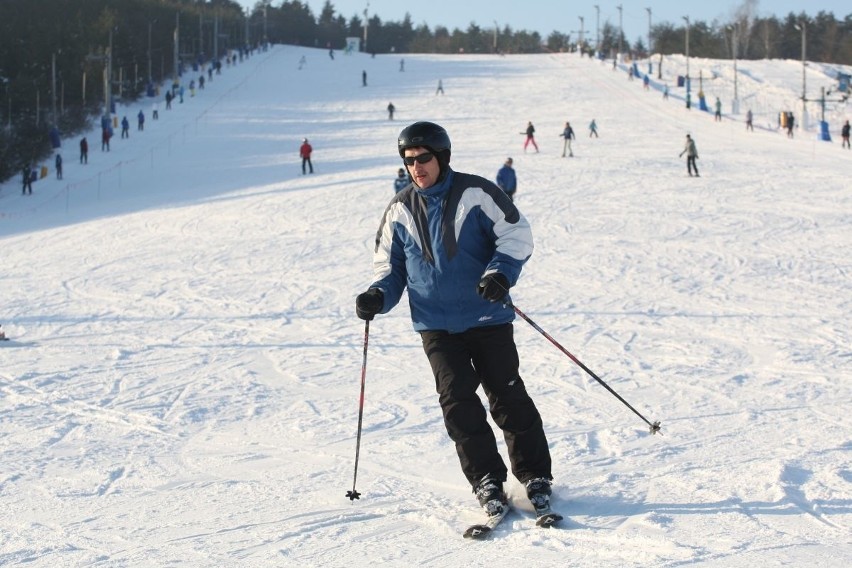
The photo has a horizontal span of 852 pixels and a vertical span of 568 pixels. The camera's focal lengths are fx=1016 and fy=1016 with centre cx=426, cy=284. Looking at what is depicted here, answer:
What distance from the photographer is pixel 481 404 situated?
3.85 meters

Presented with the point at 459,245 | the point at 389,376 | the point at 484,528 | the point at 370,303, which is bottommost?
the point at 389,376

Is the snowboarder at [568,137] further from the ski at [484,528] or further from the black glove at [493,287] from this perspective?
the ski at [484,528]

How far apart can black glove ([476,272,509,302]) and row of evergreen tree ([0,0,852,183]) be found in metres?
29.4

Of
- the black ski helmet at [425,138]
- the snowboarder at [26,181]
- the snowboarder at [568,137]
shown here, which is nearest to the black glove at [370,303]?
the black ski helmet at [425,138]

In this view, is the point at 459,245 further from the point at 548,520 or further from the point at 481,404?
the point at 548,520

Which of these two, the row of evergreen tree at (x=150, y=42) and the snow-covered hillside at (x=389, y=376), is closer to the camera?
the snow-covered hillside at (x=389, y=376)

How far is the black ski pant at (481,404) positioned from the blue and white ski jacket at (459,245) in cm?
8

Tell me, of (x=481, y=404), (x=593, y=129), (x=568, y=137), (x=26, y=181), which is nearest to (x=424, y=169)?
(x=481, y=404)

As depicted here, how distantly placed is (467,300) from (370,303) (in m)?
0.38

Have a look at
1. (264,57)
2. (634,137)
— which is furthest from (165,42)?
(634,137)

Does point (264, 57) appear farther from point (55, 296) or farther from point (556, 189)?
point (55, 296)

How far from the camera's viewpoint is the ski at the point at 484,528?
3.52 metres

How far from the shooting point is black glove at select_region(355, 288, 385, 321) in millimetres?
3869

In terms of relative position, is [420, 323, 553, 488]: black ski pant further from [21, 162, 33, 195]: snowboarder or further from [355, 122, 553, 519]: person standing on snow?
[21, 162, 33, 195]: snowboarder
